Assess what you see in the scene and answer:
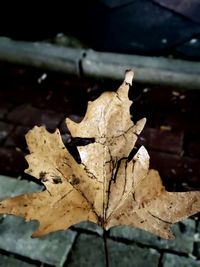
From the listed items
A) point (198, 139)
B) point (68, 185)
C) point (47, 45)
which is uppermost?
point (47, 45)

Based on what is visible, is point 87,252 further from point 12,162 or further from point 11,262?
point 12,162

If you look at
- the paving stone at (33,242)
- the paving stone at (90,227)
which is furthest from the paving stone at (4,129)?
the paving stone at (90,227)

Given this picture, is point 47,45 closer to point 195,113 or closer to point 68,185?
point 195,113

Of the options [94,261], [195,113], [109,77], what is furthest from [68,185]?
[109,77]

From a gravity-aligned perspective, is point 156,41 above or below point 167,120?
above

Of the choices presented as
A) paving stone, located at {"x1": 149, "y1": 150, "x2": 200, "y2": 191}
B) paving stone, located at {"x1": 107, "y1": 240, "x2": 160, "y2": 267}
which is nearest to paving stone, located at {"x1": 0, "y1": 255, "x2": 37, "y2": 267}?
paving stone, located at {"x1": 107, "y1": 240, "x2": 160, "y2": 267}

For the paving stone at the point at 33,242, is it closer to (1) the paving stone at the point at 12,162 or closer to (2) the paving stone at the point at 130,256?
A: (2) the paving stone at the point at 130,256

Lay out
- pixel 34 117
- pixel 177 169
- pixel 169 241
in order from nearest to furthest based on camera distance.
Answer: pixel 169 241, pixel 177 169, pixel 34 117

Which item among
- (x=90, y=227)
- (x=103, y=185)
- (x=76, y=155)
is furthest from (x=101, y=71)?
(x=103, y=185)
